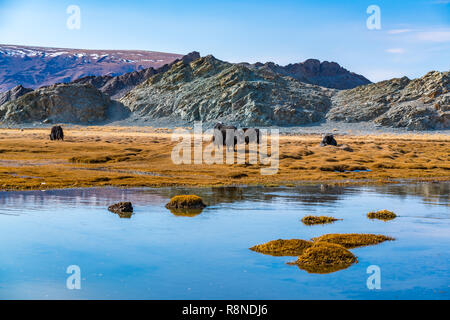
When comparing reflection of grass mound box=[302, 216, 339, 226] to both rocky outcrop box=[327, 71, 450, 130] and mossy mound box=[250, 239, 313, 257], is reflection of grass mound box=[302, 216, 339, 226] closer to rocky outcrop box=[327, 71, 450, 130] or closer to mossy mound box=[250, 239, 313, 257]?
mossy mound box=[250, 239, 313, 257]

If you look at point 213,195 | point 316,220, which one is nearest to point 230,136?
point 213,195

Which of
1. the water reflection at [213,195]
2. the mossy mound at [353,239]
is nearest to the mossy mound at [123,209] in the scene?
the water reflection at [213,195]

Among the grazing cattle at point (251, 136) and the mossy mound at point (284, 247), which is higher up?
the grazing cattle at point (251, 136)

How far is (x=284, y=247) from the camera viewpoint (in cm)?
2098

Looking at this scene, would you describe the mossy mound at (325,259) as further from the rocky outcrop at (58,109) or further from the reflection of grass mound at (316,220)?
the rocky outcrop at (58,109)

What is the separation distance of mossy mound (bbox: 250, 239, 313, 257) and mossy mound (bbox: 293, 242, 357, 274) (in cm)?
98

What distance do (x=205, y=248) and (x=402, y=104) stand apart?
528 feet

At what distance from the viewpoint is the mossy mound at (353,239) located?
72.4ft

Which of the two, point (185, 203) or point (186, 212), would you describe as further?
point (185, 203)

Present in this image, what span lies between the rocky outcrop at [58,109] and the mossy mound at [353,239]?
174 meters

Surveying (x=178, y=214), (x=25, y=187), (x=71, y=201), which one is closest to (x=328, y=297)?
(x=178, y=214)

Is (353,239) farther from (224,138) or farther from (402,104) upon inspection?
(402,104)

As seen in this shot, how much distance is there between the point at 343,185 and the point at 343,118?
131 meters
